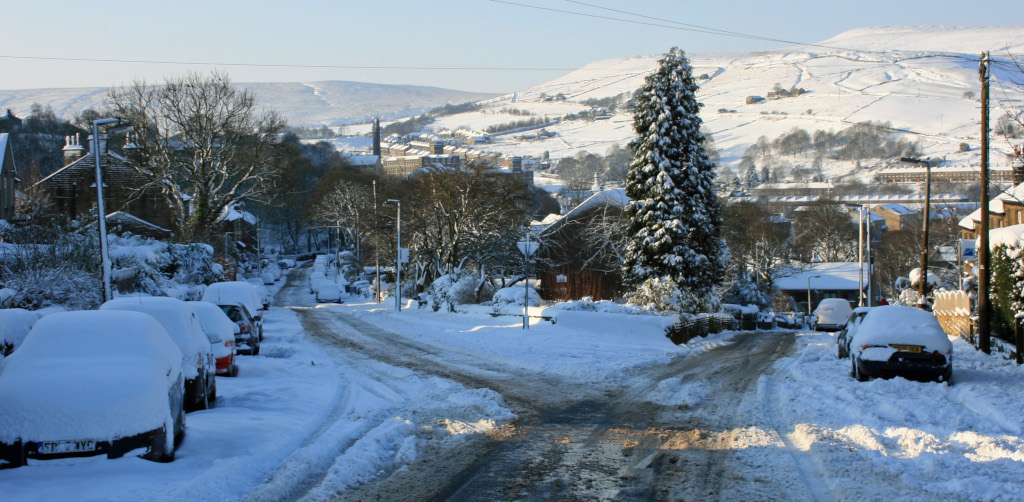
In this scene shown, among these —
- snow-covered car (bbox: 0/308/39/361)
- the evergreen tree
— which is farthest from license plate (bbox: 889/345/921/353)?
the evergreen tree

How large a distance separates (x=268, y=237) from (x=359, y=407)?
9977 cm

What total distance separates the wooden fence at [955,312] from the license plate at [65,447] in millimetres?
24536

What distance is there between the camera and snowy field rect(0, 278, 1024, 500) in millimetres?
7070

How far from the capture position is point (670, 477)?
7.75 m

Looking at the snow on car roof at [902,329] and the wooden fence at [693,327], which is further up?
the snow on car roof at [902,329]

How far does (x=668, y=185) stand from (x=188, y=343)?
23.6 m

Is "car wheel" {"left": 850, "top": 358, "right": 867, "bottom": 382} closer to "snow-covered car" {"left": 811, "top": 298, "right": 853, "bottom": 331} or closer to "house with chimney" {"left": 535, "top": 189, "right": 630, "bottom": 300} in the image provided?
"snow-covered car" {"left": 811, "top": 298, "right": 853, "bottom": 331}

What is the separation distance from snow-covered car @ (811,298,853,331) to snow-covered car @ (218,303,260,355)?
32.4 meters

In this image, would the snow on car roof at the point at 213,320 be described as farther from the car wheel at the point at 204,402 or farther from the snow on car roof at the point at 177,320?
the car wheel at the point at 204,402

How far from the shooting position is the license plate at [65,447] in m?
7.09

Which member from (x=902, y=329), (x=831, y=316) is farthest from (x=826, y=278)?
(x=902, y=329)

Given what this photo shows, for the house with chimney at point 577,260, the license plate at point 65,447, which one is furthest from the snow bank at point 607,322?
the house with chimney at point 577,260

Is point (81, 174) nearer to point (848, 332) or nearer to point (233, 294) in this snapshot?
point (233, 294)

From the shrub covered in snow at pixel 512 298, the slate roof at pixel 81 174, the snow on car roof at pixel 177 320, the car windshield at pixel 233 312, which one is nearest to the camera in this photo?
the snow on car roof at pixel 177 320
